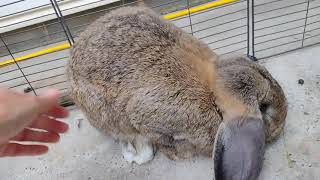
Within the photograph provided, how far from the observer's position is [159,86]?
1.99 meters

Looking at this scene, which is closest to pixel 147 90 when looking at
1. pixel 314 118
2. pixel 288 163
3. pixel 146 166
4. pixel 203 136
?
pixel 203 136

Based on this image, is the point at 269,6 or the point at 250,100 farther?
the point at 269,6

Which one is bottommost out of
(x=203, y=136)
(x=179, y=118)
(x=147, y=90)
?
(x=203, y=136)

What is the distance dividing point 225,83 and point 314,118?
0.66 m

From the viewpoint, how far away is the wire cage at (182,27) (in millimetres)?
2850

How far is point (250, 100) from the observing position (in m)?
1.92

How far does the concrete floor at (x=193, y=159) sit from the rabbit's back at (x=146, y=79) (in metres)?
0.25

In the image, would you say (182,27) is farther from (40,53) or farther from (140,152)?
(140,152)

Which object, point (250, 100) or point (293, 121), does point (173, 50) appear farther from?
point (293, 121)

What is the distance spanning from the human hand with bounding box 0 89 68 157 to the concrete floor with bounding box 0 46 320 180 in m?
0.66

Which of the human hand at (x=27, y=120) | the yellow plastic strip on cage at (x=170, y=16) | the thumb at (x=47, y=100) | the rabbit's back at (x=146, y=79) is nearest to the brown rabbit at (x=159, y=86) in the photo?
the rabbit's back at (x=146, y=79)

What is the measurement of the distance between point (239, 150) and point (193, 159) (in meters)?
0.55

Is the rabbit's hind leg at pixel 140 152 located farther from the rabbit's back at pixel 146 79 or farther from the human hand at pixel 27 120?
the human hand at pixel 27 120

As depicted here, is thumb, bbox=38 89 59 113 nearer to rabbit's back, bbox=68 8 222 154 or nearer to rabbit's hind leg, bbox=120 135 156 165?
rabbit's back, bbox=68 8 222 154
